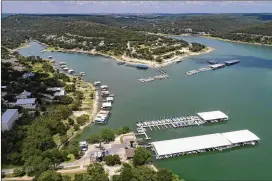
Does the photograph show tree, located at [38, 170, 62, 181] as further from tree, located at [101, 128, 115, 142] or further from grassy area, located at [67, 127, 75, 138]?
grassy area, located at [67, 127, 75, 138]

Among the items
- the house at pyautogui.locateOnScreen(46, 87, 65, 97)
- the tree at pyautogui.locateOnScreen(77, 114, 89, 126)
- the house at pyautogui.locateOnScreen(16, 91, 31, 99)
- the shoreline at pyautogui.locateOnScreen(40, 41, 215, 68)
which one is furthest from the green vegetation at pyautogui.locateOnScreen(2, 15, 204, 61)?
the tree at pyautogui.locateOnScreen(77, 114, 89, 126)

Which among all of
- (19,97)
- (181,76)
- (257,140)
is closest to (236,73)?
(181,76)

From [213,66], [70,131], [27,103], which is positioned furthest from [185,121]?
[213,66]

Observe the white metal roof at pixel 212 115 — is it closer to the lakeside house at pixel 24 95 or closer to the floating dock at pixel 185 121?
the floating dock at pixel 185 121

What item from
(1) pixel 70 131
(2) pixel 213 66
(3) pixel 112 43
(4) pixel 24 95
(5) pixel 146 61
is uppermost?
(3) pixel 112 43

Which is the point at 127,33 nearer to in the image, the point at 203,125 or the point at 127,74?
the point at 127,74

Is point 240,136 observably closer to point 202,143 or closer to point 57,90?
point 202,143
